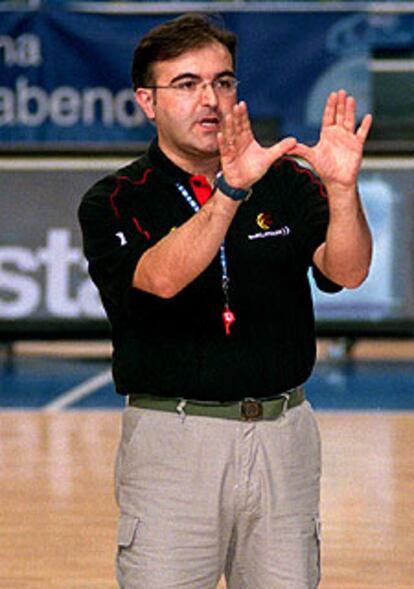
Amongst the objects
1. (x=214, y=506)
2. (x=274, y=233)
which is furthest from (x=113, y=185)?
(x=214, y=506)

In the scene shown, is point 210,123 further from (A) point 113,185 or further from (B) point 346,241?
(B) point 346,241

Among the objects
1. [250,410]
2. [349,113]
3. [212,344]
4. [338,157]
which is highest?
Result: [349,113]

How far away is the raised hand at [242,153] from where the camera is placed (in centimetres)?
359

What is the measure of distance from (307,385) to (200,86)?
778 centimetres

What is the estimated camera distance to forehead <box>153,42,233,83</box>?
3.88 m

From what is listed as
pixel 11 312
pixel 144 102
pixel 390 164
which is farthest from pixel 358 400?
pixel 144 102

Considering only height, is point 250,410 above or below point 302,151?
below

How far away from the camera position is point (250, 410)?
12.7 ft

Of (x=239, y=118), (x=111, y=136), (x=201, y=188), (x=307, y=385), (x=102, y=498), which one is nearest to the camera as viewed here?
(x=239, y=118)

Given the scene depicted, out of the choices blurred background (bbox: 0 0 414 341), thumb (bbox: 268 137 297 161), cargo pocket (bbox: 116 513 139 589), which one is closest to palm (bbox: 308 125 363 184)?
thumb (bbox: 268 137 297 161)

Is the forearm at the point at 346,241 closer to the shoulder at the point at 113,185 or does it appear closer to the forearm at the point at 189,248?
the forearm at the point at 189,248

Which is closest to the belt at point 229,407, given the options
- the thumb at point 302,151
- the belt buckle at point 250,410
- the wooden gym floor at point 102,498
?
the belt buckle at point 250,410

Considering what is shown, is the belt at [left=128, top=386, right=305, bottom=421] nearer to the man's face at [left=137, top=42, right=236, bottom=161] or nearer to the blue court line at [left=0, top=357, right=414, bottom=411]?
the man's face at [left=137, top=42, right=236, bottom=161]

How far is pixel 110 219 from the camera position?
3943 mm
